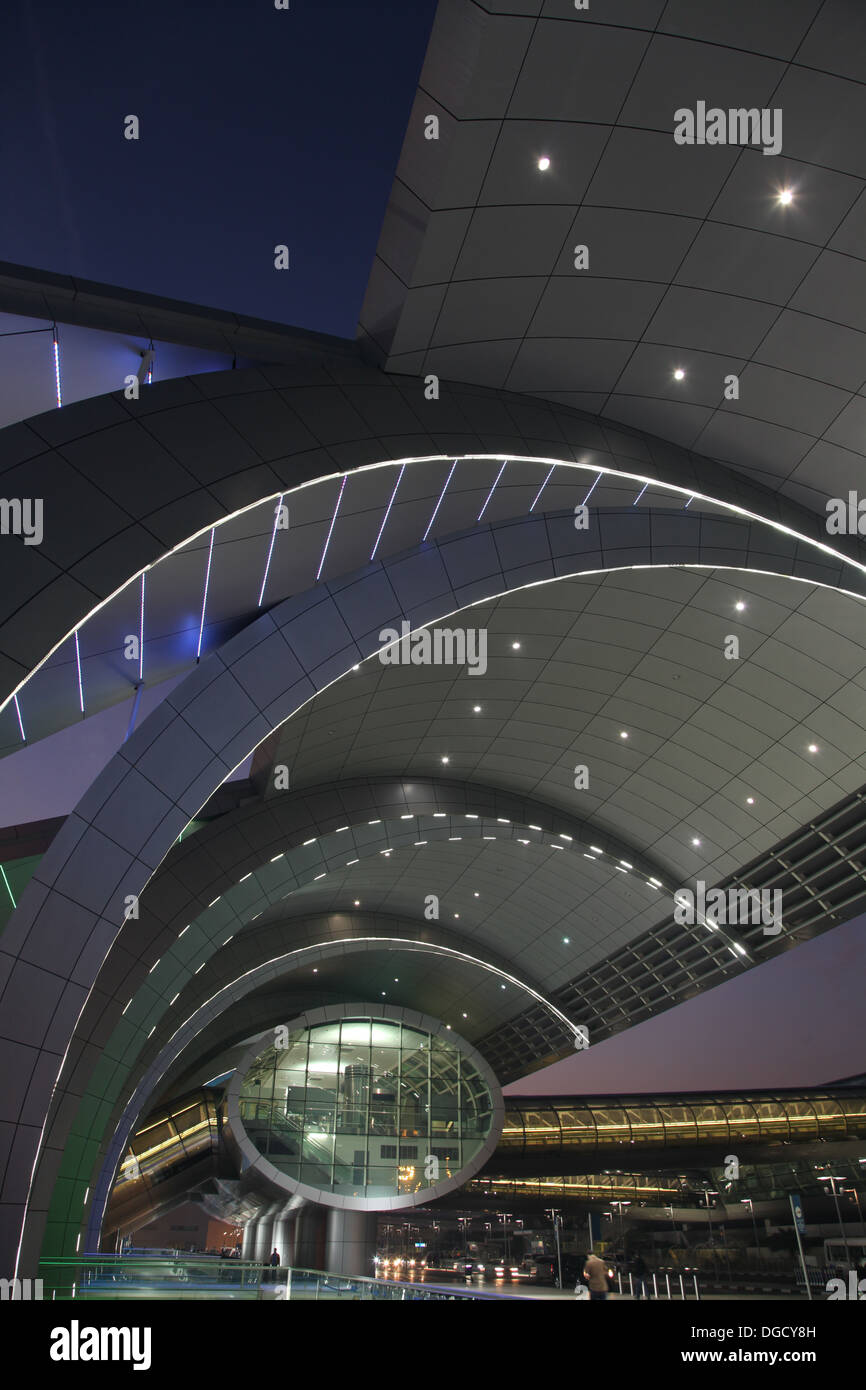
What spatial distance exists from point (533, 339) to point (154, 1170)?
43.4 metres

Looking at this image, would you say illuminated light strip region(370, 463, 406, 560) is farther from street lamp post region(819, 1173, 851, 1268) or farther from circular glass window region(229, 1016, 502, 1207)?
street lamp post region(819, 1173, 851, 1268)

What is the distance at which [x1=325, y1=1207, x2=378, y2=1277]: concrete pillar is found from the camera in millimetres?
42062

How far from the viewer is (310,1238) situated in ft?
149

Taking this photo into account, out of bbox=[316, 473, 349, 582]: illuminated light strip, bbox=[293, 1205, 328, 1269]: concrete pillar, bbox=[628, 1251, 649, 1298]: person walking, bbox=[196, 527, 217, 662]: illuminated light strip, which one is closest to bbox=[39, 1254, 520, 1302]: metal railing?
bbox=[196, 527, 217, 662]: illuminated light strip

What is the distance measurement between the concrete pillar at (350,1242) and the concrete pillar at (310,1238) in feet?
2.55

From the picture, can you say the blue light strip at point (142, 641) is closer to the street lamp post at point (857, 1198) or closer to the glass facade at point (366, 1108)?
the glass facade at point (366, 1108)

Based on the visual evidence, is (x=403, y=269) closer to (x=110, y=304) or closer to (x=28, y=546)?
(x=110, y=304)

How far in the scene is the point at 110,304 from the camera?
11.2 m

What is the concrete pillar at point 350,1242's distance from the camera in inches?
1656

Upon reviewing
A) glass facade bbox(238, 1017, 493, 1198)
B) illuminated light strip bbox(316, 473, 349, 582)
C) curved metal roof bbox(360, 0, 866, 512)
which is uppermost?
curved metal roof bbox(360, 0, 866, 512)

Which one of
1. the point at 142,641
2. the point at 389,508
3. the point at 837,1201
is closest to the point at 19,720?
the point at 142,641

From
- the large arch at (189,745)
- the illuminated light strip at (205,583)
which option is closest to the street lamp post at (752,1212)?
the large arch at (189,745)

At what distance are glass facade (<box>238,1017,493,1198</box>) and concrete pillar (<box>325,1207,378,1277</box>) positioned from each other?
6.27 feet
